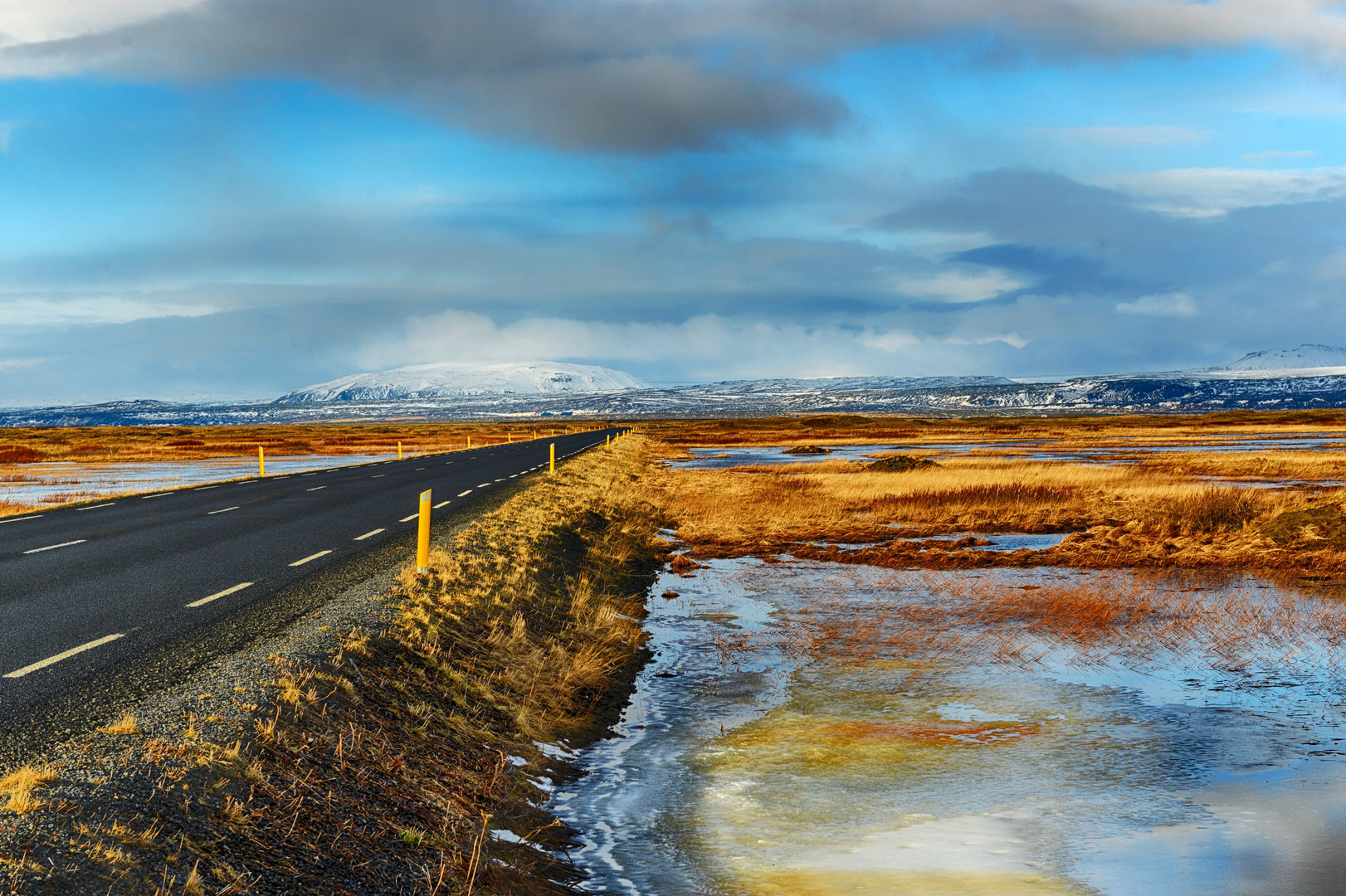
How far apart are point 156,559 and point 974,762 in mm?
12647

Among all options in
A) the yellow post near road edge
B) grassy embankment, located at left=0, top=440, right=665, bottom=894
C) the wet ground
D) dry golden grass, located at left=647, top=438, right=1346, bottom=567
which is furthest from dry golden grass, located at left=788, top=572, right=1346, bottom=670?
the yellow post near road edge

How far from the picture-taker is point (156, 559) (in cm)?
1491

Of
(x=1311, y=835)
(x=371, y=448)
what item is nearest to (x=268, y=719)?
(x=1311, y=835)

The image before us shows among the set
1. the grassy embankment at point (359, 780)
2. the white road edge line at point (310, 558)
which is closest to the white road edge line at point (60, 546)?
the white road edge line at point (310, 558)

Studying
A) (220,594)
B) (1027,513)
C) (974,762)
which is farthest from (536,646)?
(1027,513)

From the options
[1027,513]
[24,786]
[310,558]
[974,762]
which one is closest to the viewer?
[24,786]

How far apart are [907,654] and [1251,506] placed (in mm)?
17863

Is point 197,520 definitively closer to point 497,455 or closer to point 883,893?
point 883,893

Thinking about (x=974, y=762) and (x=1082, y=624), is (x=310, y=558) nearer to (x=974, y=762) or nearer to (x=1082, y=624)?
(x=974, y=762)

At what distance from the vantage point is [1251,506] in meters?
25.8

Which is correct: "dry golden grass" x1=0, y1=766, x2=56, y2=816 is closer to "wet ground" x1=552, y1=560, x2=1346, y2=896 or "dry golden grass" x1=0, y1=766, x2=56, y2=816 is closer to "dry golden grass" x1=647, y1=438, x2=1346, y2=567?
"wet ground" x1=552, y1=560, x2=1346, y2=896

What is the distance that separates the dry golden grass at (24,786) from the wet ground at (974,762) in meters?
3.71

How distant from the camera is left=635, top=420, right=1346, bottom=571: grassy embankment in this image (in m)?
21.0

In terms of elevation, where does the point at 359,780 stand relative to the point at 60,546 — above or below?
below
